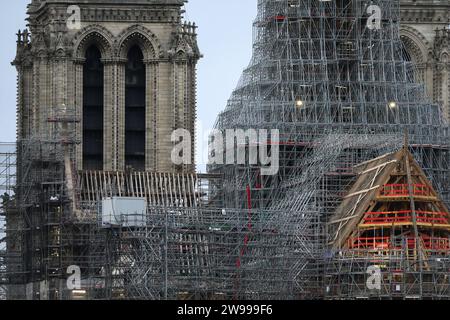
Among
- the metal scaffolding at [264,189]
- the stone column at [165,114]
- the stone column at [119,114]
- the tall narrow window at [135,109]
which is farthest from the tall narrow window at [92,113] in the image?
the metal scaffolding at [264,189]

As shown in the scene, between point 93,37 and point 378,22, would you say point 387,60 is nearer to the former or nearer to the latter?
point 378,22

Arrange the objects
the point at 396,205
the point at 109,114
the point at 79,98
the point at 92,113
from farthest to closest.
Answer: the point at 92,113
the point at 109,114
the point at 79,98
the point at 396,205

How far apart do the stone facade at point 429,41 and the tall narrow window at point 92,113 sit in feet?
75.6

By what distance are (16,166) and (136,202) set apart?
10.5 m

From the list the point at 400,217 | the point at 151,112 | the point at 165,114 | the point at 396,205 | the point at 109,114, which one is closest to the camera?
the point at 400,217

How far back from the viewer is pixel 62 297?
12781 centimetres

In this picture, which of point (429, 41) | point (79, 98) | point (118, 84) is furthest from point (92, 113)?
point (429, 41)

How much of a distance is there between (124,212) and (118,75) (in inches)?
1029

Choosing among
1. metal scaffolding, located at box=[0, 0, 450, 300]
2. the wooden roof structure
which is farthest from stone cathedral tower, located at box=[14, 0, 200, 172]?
the wooden roof structure

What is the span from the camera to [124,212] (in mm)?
128125

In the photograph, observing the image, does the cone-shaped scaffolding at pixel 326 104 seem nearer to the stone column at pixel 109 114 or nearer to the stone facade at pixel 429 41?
the stone column at pixel 109 114

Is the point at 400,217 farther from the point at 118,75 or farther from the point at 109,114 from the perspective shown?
the point at 118,75

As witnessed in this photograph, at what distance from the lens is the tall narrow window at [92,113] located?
153 m
